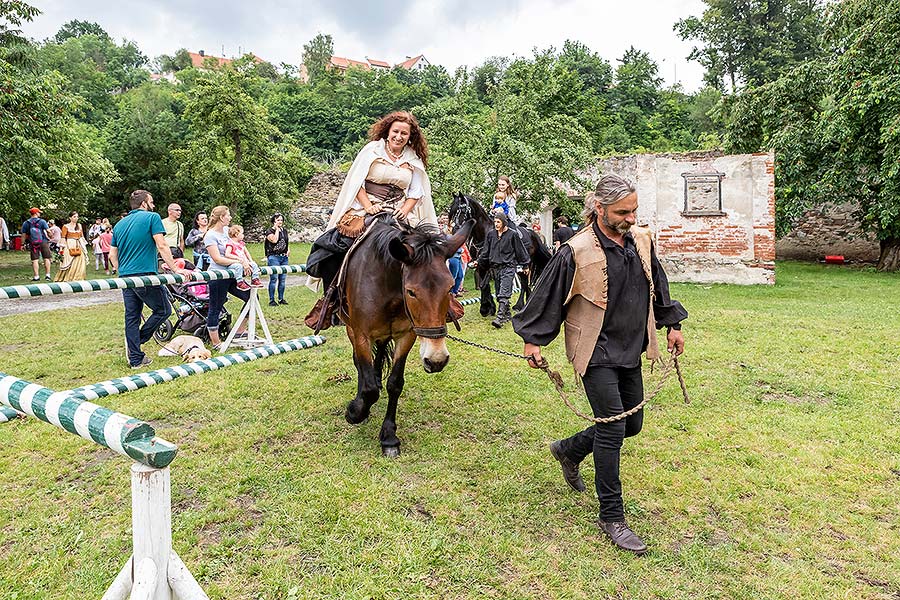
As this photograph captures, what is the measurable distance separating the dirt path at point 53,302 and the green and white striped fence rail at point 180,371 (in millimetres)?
6793

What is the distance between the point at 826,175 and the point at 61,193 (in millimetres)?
27408

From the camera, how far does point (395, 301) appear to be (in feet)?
14.1

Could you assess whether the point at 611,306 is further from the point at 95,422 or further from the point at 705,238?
the point at 705,238

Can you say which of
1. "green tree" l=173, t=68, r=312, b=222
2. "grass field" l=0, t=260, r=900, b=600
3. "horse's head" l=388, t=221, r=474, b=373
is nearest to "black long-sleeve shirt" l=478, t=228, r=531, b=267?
"grass field" l=0, t=260, r=900, b=600

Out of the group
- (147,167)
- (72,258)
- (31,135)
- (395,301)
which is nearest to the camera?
(395,301)

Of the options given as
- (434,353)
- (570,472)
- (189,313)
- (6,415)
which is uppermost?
(434,353)

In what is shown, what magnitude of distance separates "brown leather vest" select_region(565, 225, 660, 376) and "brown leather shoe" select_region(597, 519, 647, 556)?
0.90m

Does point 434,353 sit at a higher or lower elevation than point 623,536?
higher

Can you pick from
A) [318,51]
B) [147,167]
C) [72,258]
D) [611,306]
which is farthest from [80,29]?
[611,306]

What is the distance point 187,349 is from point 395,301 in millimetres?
4417

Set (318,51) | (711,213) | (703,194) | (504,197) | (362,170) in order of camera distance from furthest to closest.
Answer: (318,51) < (703,194) < (711,213) < (504,197) < (362,170)

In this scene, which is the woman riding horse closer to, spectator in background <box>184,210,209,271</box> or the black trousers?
the black trousers

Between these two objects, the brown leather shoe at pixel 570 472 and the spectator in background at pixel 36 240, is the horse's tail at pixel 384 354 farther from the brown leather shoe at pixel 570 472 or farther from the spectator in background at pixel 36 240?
the spectator in background at pixel 36 240

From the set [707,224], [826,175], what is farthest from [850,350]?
[826,175]
